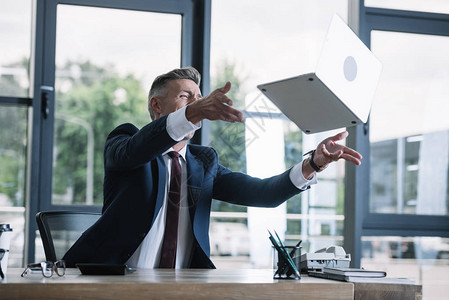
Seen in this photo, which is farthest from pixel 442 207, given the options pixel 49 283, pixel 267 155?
pixel 49 283

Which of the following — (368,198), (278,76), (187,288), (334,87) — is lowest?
(187,288)

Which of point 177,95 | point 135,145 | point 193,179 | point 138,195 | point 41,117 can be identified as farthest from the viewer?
point 41,117

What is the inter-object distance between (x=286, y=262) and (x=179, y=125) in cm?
47

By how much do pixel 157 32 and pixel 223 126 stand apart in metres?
0.65

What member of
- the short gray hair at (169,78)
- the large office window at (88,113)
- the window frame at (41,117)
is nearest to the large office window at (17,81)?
the window frame at (41,117)

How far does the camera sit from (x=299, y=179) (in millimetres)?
2027

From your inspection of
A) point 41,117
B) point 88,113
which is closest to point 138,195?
point 41,117

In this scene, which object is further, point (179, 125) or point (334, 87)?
point (179, 125)

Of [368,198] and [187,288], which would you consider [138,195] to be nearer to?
[187,288]

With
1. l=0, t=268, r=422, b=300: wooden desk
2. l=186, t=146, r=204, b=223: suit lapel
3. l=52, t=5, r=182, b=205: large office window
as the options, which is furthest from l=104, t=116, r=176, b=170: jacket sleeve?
l=52, t=5, r=182, b=205: large office window

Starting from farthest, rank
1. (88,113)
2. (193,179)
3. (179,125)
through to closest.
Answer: (88,113)
(193,179)
(179,125)

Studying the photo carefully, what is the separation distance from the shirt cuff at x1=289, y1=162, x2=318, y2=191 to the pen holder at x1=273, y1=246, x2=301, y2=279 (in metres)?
0.47

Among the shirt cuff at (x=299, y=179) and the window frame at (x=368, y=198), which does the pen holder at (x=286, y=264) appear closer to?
the shirt cuff at (x=299, y=179)

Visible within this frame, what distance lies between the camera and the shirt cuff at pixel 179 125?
1670 millimetres
